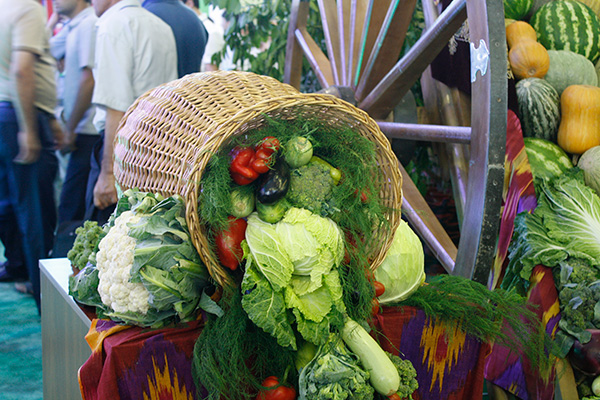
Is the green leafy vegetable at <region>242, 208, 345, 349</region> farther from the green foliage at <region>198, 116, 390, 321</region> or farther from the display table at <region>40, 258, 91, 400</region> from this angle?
the display table at <region>40, 258, 91, 400</region>

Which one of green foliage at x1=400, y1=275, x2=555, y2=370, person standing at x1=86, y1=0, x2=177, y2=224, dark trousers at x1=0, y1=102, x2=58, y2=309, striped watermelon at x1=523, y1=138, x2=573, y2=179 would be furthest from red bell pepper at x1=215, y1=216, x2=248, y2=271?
dark trousers at x1=0, y1=102, x2=58, y2=309

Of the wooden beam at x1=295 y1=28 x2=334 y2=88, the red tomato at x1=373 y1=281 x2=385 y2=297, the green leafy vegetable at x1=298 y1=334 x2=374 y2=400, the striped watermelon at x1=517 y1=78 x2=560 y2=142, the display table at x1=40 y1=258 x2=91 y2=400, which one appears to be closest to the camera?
the green leafy vegetable at x1=298 y1=334 x2=374 y2=400

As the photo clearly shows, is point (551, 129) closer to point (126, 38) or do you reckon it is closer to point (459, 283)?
point (459, 283)

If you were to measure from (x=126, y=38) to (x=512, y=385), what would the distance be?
2050mm

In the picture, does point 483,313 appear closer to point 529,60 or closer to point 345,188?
point 345,188

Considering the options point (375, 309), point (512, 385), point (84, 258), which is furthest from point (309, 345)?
point (512, 385)

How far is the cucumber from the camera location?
41.5 inches

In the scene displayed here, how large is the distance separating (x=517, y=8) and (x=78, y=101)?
2089 millimetres

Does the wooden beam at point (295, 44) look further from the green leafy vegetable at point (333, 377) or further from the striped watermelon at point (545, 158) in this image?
the green leafy vegetable at point (333, 377)

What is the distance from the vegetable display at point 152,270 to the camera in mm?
1055

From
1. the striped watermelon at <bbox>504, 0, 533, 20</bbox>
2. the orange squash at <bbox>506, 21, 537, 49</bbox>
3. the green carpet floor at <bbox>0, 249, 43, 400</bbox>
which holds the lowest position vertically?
the green carpet floor at <bbox>0, 249, 43, 400</bbox>

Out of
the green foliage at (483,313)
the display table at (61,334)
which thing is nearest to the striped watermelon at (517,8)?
the green foliage at (483,313)

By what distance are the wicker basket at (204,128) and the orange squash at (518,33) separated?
3.35 feet

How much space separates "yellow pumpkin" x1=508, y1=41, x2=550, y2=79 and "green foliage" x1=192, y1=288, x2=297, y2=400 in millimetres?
1393
